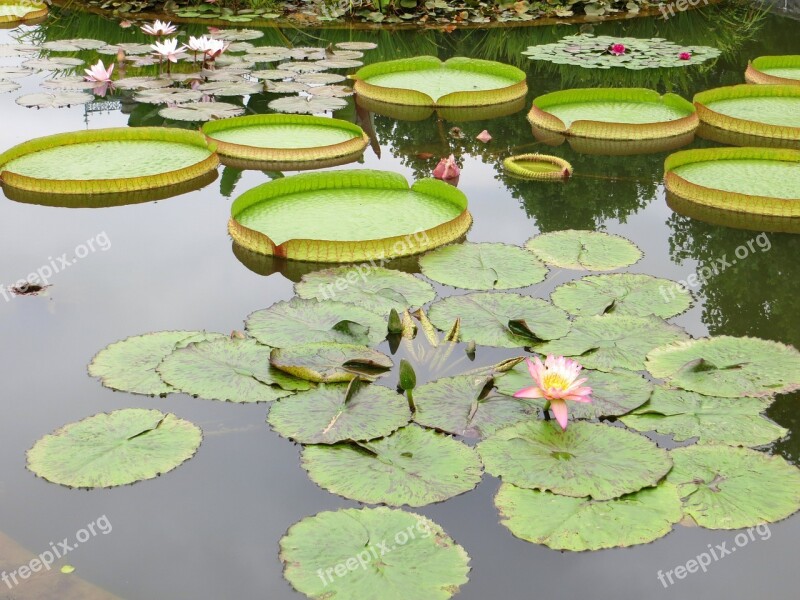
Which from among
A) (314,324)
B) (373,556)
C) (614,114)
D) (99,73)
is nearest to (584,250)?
(314,324)

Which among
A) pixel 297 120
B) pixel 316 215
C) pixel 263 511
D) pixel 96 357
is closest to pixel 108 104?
pixel 297 120

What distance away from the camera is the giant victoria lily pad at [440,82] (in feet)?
19.9

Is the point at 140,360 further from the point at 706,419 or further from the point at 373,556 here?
the point at 706,419

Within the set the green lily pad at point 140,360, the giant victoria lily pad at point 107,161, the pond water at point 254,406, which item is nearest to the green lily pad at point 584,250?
the pond water at point 254,406

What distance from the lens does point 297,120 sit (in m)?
5.41

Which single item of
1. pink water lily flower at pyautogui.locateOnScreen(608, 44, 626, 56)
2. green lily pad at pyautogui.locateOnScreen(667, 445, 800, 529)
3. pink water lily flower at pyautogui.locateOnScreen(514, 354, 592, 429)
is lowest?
green lily pad at pyautogui.locateOnScreen(667, 445, 800, 529)

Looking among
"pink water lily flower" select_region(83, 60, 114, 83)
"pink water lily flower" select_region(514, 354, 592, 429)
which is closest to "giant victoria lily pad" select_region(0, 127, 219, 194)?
"pink water lily flower" select_region(83, 60, 114, 83)

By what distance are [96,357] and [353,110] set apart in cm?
337

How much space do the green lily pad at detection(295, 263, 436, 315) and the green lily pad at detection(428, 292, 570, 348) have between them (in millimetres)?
122

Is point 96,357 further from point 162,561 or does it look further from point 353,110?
point 353,110

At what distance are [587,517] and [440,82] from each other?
15.4 feet

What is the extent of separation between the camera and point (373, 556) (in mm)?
2143

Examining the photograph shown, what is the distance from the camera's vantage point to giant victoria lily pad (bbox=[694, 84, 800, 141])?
5.39 metres

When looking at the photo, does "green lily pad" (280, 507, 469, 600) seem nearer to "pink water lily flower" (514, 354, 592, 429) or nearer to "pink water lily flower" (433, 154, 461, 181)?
"pink water lily flower" (514, 354, 592, 429)
